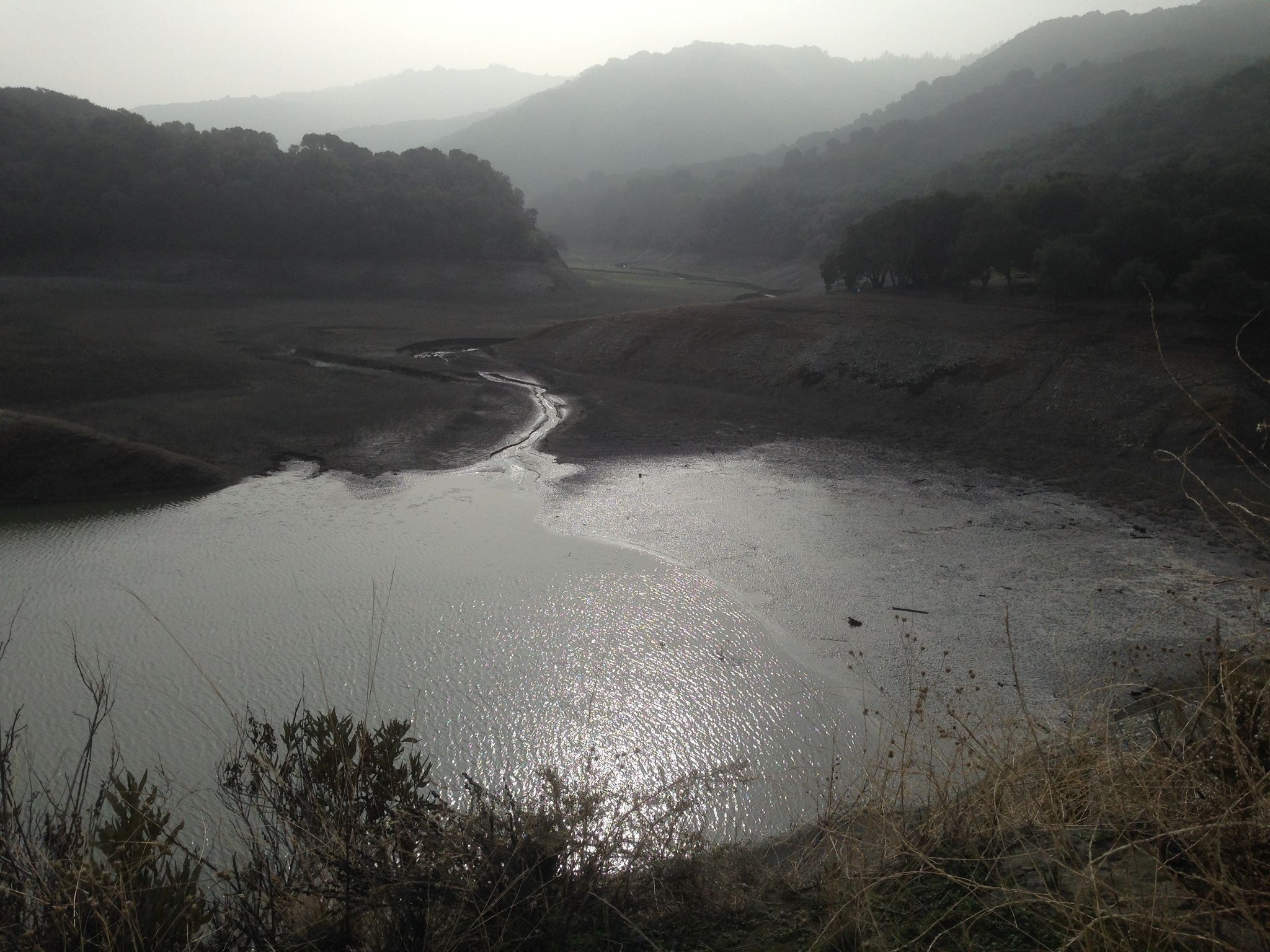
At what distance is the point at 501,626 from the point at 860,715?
12.7 ft

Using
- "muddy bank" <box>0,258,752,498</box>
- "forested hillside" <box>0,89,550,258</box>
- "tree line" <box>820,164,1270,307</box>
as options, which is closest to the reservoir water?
"muddy bank" <box>0,258,752,498</box>

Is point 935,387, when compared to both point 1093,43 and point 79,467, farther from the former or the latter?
point 1093,43

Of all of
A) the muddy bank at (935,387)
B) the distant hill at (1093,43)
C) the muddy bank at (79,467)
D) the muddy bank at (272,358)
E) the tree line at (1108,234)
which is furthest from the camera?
the distant hill at (1093,43)

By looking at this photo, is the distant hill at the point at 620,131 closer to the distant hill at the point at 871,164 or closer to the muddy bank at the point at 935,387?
the distant hill at the point at 871,164

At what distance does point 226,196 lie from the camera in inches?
1705

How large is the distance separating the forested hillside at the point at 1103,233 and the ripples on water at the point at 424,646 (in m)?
13.3

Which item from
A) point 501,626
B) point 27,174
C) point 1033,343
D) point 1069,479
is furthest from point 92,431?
point 27,174

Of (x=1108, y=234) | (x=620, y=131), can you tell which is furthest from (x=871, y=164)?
(x=620, y=131)

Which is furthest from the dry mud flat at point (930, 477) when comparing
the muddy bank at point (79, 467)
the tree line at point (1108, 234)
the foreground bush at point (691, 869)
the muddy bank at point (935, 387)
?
the muddy bank at point (79, 467)

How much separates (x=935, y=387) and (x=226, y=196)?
38468mm

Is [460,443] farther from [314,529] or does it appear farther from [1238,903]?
[1238,903]

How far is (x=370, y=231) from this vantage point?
45500 mm

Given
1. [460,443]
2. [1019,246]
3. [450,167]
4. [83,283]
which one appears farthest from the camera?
[450,167]

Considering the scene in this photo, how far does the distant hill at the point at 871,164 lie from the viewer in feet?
217
